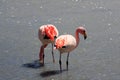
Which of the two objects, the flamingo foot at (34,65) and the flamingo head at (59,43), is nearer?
the flamingo head at (59,43)

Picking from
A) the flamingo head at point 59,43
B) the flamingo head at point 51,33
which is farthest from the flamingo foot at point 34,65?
the flamingo head at point 59,43

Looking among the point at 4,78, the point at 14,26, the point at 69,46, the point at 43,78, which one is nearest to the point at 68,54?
the point at 69,46

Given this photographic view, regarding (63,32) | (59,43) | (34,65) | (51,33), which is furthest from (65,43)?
(63,32)

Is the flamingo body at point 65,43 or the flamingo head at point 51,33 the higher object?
the flamingo head at point 51,33

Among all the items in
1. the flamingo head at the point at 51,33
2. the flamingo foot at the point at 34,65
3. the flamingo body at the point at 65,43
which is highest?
the flamingo head at the point at 51,33

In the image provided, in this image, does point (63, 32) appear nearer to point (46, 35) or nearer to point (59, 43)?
point (46, 35)

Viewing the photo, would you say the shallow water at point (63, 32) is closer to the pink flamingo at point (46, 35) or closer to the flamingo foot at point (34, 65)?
the flamingo foot at point (34, 65)

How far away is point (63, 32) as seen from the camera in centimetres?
906

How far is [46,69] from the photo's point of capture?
731 centimetres

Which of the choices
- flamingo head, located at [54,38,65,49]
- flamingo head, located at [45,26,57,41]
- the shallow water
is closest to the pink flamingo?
flamingo head, located at [45,26,57,41]

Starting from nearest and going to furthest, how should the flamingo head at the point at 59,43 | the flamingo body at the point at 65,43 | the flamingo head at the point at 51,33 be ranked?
1. the flamingo head at the point at 59,43
2. the flamingo body at the point at 65,43
3. the flamingo head at the point at 51,33

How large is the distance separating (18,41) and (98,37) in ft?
5.32

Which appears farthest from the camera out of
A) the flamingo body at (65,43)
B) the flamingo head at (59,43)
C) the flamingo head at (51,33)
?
the flamingo head at (51,33)

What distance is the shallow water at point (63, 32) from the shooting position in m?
7.09
